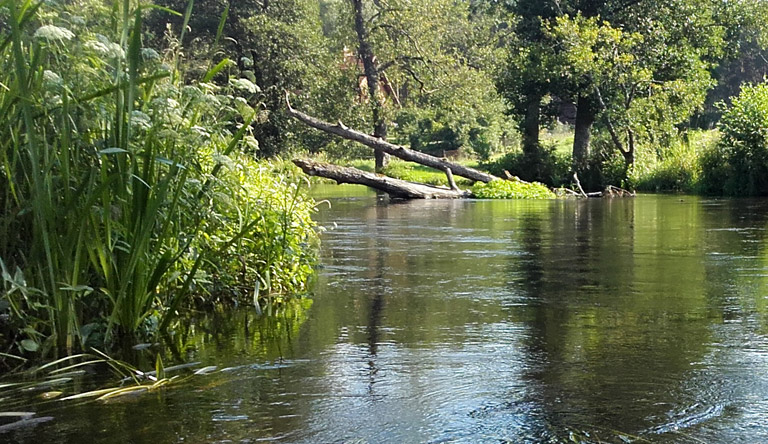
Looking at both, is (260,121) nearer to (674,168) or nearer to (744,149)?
(674,168)

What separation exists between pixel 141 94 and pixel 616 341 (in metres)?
3.20

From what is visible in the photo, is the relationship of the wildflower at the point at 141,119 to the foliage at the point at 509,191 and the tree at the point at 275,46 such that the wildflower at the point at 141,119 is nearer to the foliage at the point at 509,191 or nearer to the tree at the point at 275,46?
the foliage at the point at 509,191

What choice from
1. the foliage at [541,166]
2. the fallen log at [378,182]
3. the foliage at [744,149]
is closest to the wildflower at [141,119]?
the fallen log at [378,182]

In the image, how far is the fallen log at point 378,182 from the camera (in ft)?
72.9

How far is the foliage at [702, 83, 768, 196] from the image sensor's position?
72.3 feet

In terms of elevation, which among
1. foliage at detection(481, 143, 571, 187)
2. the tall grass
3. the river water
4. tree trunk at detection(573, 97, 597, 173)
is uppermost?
tree trunk at detection(573, 97, 597, 173)

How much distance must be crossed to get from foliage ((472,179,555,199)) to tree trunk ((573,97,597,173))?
4279 millimetres

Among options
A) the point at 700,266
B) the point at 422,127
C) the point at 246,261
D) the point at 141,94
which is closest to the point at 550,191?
the point at 700,266

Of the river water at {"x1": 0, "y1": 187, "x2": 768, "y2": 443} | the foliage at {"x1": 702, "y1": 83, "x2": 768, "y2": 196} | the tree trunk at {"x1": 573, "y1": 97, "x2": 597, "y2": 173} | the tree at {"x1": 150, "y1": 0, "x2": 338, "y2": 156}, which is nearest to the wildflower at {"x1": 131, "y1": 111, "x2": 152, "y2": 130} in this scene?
the river water at {"x1": 0, "y1": 187, "x2": 768, "y2": 443}

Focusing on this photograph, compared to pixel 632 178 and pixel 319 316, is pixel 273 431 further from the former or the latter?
pixel 632 178

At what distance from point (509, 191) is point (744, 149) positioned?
20.2 feet

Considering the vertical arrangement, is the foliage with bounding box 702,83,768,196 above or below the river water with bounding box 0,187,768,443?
above

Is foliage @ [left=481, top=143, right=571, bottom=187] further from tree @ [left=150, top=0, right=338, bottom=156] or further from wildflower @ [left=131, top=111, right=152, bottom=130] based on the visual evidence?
wildflower @ [left=131, top=111, right=152, bottom=130]

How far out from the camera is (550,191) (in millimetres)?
24391
